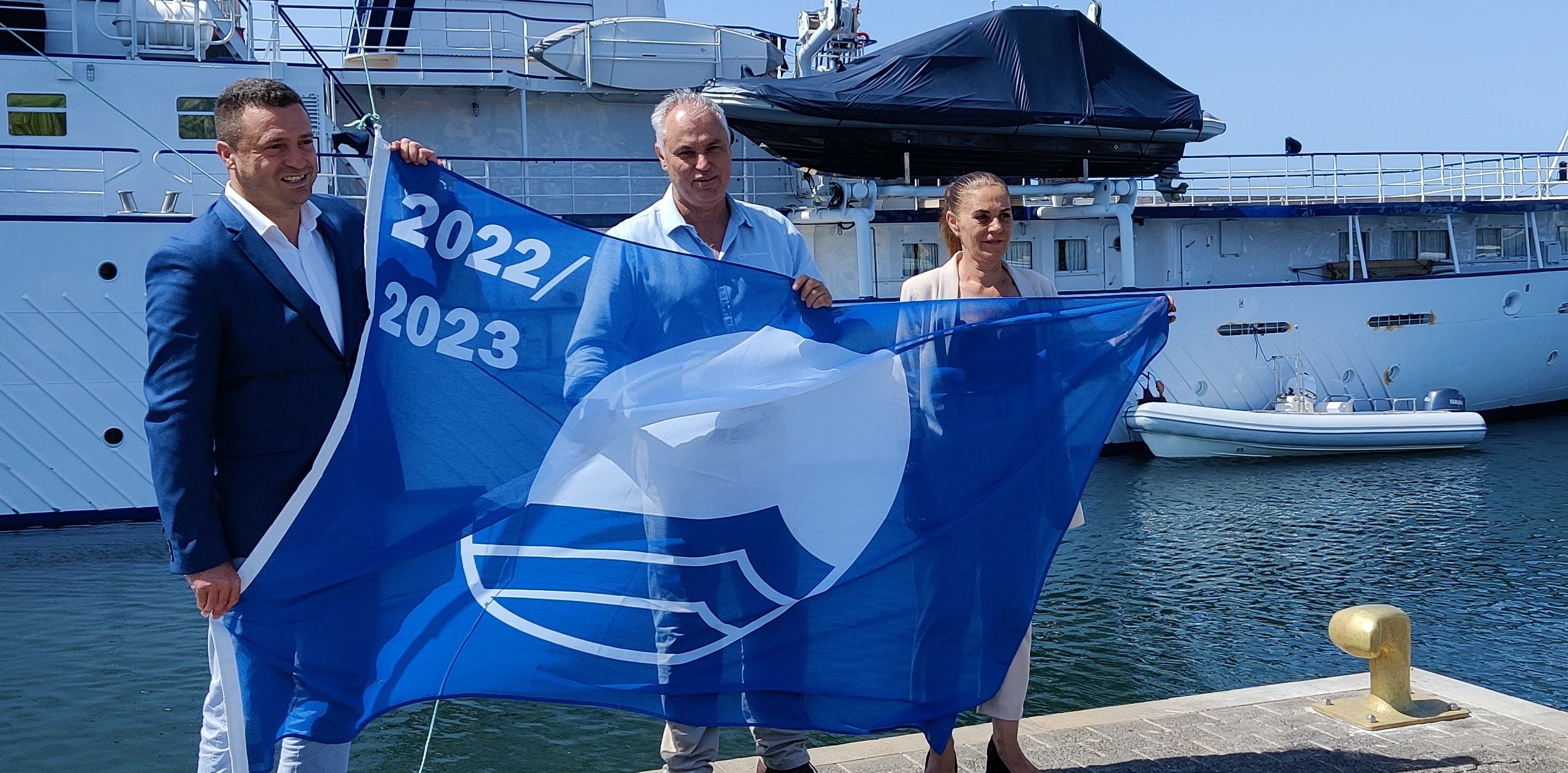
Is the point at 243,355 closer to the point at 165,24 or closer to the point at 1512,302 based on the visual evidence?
the point at 165,24

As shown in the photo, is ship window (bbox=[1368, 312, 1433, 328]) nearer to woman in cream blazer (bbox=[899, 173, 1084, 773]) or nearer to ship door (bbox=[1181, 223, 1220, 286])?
ship door (bbox=[1181, 223, 1220, 286])

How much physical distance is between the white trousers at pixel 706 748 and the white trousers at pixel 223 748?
836mm

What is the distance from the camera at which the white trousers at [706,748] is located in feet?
11.1

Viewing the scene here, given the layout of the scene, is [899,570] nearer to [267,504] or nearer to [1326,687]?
[267,504]

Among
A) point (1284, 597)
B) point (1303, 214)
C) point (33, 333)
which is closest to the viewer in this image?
point (1284, 597)

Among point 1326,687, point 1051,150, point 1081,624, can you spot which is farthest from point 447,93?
point 1326,687

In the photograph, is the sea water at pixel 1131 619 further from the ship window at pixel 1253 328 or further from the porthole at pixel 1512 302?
the porthole at pixel 1512 302

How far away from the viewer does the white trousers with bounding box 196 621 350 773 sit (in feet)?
9.47

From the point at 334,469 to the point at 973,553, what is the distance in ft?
5.16

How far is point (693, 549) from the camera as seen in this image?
3.17 metres

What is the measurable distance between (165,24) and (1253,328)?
44.2 feet

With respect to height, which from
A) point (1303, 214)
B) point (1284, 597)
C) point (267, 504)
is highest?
point (1303, 214)

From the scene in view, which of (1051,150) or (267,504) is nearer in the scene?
(267,504)

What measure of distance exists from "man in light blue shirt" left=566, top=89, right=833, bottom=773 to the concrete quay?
2.04 feet
